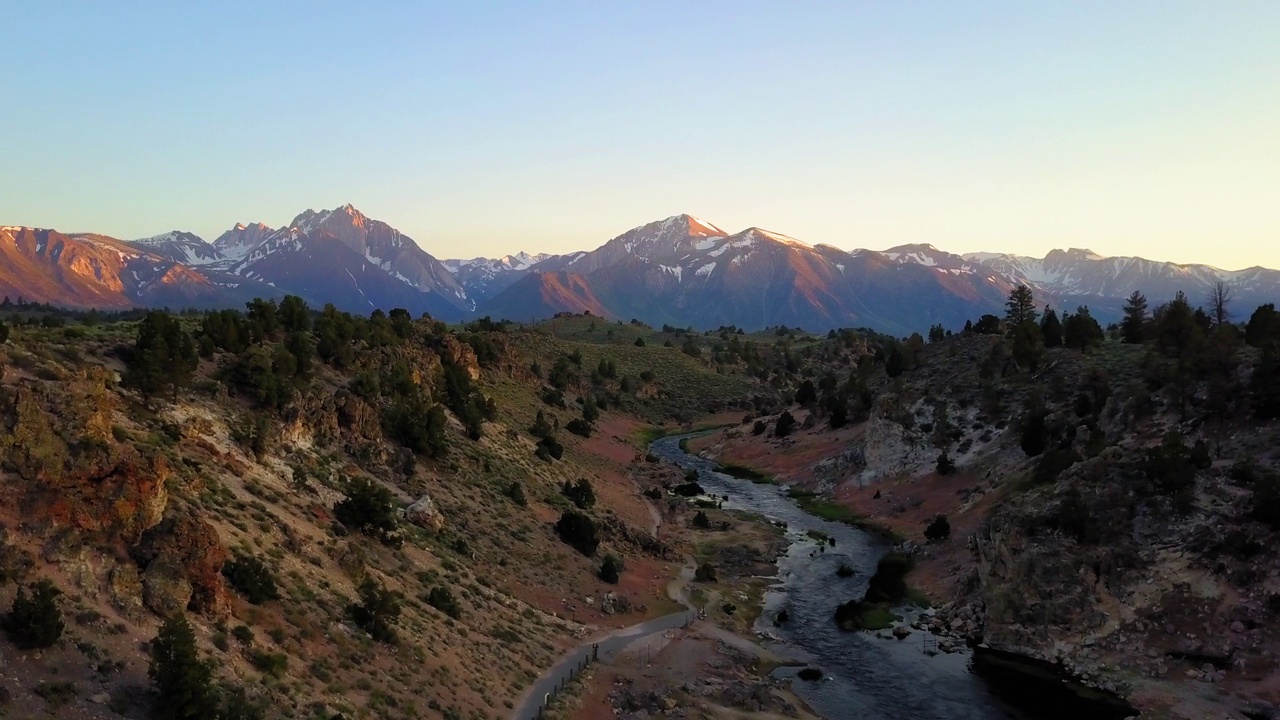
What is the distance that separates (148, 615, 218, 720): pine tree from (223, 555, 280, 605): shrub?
6.71 meters

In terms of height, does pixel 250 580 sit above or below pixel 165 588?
below

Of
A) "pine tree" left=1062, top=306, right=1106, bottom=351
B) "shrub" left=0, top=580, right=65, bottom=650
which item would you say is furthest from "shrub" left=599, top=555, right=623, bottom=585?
"pine tree" left=1062, top=306, right=1106, bottom=351

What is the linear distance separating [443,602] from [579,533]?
18416mm

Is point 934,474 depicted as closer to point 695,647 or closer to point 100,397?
point 695,647

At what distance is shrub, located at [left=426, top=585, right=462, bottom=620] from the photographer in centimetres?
3731

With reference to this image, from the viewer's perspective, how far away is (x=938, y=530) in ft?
203

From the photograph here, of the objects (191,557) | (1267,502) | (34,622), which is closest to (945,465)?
(1267,502)

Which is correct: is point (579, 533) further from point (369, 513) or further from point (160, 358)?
point (160, 358)

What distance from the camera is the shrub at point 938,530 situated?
61.5 meters

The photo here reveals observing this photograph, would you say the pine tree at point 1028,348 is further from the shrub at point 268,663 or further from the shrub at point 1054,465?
the shrub at point 268,663

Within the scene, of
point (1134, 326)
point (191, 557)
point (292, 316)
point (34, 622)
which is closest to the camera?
Answer: point (34, 622)

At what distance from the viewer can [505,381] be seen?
10200cm

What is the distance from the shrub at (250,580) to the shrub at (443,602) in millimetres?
9641

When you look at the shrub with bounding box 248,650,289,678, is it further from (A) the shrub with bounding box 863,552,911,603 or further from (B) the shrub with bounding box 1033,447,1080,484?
(B) the shrub with bounding box 1033,447,1080,484
